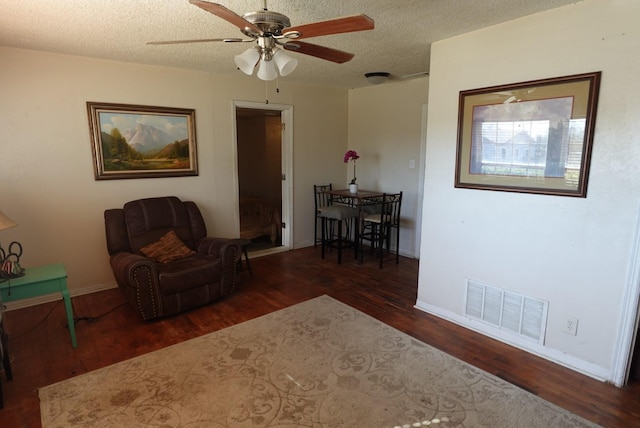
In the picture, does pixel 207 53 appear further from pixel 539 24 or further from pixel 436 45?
pixel 539 24

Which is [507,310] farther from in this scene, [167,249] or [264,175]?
[264,175]

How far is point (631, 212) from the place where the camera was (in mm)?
2094

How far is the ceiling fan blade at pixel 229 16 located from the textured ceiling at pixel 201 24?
52cm

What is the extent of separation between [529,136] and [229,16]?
204 cm

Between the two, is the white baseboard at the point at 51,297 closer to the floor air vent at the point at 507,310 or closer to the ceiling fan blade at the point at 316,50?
the ceiling fan blade at the point at 316,50

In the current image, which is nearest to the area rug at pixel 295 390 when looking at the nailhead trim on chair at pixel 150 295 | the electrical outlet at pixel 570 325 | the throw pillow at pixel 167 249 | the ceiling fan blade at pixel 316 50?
the nailhead trim on chair at pixel 150 295

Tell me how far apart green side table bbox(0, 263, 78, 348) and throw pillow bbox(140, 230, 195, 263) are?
0.82 m

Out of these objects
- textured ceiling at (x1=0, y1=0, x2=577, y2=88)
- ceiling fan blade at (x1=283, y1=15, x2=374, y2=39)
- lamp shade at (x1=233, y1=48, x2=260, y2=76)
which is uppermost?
textured ceiling at (x1=0, y1=0, x2=577, y2=88)

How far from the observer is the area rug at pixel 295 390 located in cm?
194

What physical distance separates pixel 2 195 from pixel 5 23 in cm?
147

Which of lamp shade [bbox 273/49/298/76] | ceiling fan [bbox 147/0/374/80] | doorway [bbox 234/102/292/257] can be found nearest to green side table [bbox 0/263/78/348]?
ceiling fan [bbox 147/0/374/80]

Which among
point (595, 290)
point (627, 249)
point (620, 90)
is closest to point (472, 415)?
point (595, 290)

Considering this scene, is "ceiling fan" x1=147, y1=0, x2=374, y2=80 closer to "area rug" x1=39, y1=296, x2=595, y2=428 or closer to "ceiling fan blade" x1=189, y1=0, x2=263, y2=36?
"ceiling fan blade" x1=189, y1=0, x2=263, y2=36

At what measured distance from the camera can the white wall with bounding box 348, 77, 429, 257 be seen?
15.2 ft
